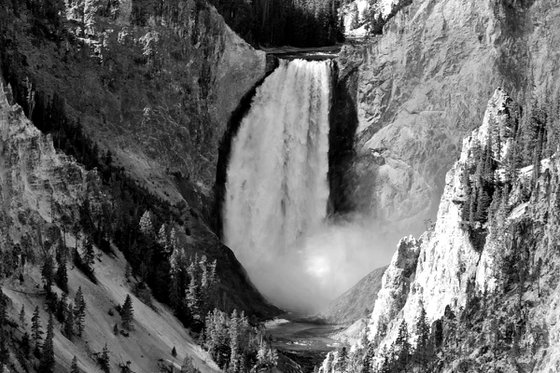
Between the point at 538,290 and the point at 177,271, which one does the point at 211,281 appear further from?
the point at 538,290

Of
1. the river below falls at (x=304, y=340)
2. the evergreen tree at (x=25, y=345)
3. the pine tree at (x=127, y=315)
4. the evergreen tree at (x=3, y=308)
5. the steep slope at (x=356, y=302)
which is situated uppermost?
the evergreen tree at (x=3, y=308)

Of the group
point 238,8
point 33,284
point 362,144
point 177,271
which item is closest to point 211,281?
point 177,271

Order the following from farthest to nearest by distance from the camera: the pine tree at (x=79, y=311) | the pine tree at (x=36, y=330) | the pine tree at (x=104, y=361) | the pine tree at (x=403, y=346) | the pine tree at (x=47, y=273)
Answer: the pine tree at (x=47, y=273) → the pine tree at (x=79, y=311) → the pine tree at (x=104, y=361) → the pine tree at (x=403, y=346) → the pine tree at (x=36, y=330)

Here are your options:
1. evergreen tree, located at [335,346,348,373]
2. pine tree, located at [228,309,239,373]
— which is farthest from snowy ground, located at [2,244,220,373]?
evergreen tree, located at [335,346,348,373]

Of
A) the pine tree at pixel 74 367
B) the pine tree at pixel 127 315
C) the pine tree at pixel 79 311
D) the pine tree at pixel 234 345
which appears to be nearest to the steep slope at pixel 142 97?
the pine tree at pixel 234 345

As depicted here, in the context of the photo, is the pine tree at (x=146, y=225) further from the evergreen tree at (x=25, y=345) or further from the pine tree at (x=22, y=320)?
the evergreen tree at (x=25, y=345)
